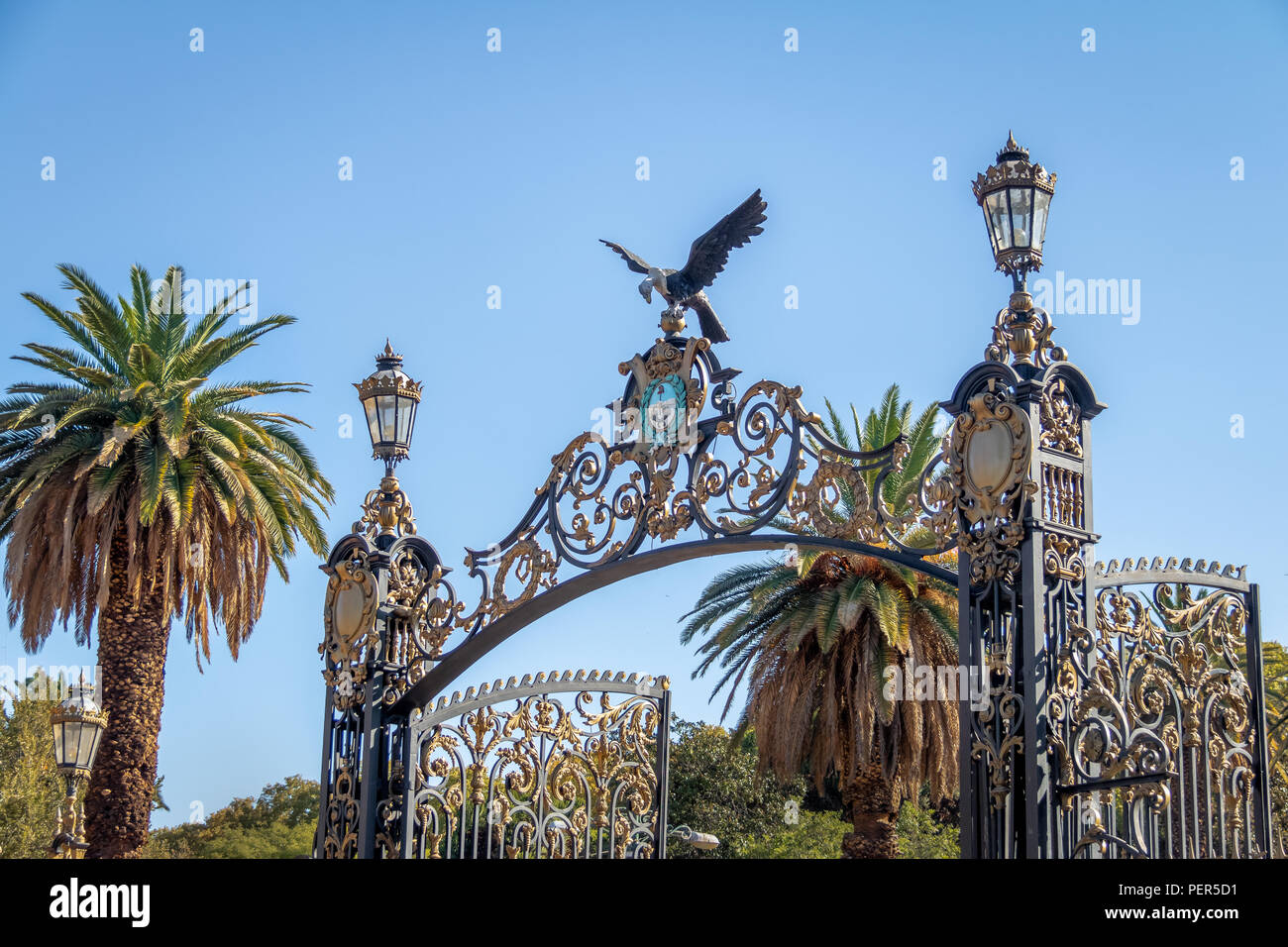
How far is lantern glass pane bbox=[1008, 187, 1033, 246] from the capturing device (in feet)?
28.8

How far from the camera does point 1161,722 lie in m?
8.14

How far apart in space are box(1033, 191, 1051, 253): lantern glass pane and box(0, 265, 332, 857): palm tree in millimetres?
14322

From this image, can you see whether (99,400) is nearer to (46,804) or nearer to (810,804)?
(46,804)

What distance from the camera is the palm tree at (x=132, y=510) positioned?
68.9 ft

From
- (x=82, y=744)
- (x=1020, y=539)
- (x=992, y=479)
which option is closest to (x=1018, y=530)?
(x=1020, y=539)

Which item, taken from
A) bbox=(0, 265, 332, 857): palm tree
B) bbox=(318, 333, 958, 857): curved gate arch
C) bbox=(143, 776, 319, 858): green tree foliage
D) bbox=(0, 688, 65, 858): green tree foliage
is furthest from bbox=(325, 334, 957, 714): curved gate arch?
bbox=(143, 776, 319, 858): green tree foliage

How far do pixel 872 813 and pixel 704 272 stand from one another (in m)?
13.2

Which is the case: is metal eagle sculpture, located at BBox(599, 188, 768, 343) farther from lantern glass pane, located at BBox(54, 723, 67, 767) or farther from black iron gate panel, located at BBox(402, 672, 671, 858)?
lantern glass pane, located at BBox(54, 723, 67, 767)

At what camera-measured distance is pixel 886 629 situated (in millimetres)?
21203

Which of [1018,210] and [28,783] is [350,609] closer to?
[1018,210]

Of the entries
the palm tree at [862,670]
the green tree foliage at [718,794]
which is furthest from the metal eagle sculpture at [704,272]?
the green tree foliage at [718,794]
